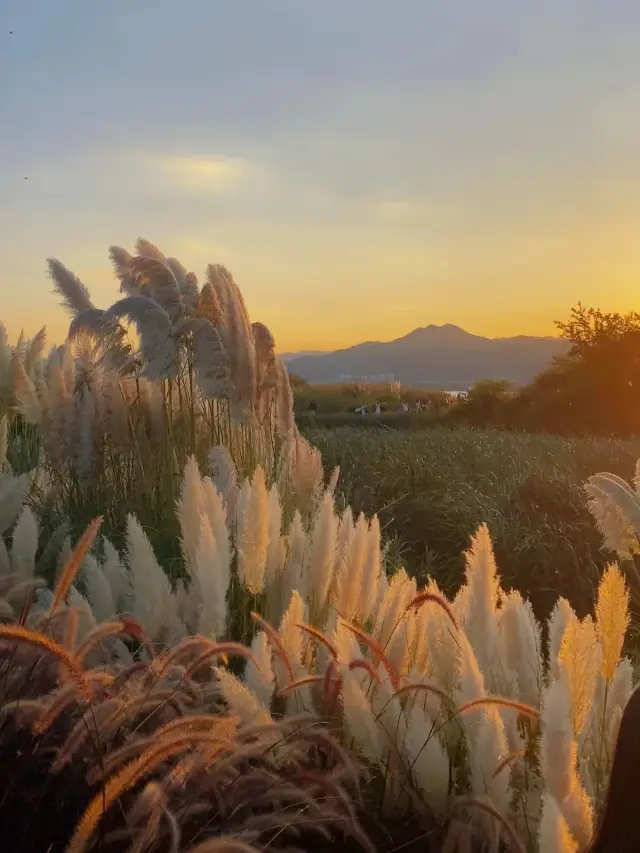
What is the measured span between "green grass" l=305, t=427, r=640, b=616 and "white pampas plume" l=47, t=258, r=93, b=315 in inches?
84.2

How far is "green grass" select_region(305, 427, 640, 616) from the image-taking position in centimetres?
588

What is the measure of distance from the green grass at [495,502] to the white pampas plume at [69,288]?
2.14m

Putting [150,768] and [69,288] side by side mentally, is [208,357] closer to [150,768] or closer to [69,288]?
[69,288]

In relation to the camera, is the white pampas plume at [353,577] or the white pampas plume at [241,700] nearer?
the white pampas plume at [241,700]

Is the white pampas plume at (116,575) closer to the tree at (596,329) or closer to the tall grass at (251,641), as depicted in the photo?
the tall grass at (251,641)

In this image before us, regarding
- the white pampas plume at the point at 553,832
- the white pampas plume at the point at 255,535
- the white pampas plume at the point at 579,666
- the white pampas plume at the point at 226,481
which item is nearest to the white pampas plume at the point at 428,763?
the white pampas plume at the point at 579,666

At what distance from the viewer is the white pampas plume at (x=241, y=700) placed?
161 centimetres

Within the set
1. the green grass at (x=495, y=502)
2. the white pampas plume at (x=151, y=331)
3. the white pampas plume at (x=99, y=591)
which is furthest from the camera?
the green grass at (x=495, y=502)

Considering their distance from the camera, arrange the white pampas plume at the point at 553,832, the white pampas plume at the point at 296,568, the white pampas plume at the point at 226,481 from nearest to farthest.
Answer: the white pampas plume at the point at 553,832 → the white pampas plume at the point at 296,568 → the white pampas plume at the point at 226,481

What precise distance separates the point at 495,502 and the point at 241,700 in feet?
17.7

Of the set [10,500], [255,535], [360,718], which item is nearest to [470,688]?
[360,718]

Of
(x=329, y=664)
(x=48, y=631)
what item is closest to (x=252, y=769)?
(x=329, y=664)

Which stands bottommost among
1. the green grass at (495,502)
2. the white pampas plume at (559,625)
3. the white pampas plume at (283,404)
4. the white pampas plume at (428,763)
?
the green grass at (495,502)

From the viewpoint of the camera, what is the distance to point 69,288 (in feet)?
15.8
